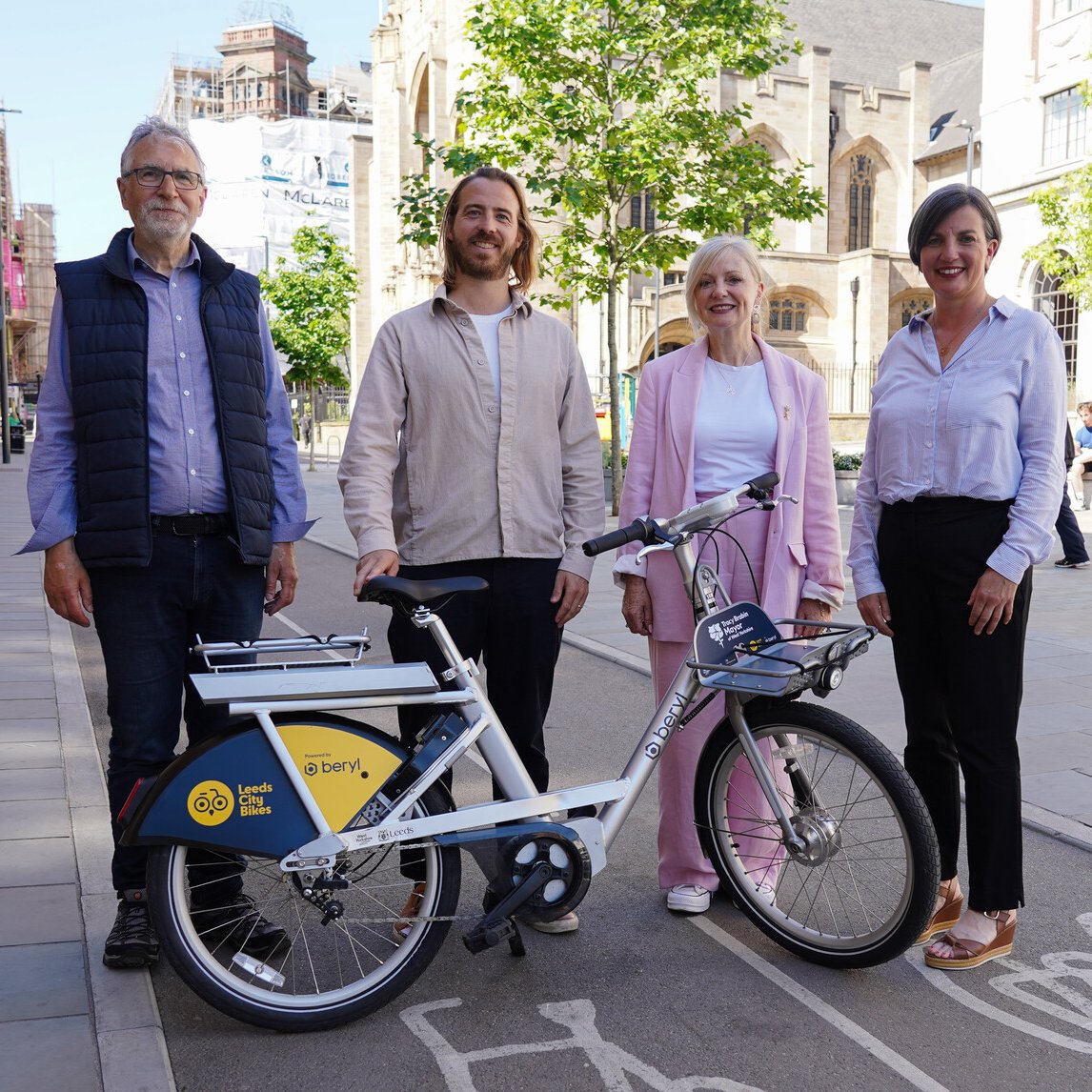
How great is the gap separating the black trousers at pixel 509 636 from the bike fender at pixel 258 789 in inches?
21.8

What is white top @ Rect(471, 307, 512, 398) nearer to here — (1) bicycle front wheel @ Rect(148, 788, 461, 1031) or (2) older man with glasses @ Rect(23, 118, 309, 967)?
(2) older man with glasses @ Rect(23, 118, 309, 967)

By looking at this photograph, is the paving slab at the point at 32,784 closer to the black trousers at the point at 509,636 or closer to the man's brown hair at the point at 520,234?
the black trousers at the point at 509,636

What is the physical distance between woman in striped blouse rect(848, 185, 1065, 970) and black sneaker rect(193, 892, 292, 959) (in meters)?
1.90

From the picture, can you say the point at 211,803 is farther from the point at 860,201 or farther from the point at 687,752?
the point at 860,201

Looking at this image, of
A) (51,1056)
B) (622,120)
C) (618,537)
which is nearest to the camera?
(51,1056)

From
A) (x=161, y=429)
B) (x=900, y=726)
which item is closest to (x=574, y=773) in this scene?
(x=900, y=726)

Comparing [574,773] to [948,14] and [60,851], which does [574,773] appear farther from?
[948,14]

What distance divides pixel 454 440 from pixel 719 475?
86cm

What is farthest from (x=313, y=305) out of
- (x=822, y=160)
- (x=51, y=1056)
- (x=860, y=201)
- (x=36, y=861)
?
(x=51, y=1056)

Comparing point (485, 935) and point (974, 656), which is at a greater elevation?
point (974, 656)

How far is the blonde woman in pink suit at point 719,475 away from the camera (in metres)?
3.96

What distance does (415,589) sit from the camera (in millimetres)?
3219

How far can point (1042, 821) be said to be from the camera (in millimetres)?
4961

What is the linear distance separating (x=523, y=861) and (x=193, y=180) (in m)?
2.10
